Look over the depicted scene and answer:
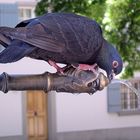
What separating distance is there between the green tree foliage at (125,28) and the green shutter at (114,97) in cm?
462

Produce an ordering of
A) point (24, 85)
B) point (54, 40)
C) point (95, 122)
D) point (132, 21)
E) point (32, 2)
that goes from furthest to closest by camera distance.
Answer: point (95, 122), point (32, 2), point (132, 21), point (24, 85), point (54, 40)

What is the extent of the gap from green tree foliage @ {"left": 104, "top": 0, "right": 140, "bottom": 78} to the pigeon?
18.1 feet

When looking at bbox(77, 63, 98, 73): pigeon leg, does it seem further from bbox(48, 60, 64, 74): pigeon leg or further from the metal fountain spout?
bbox(48, 60, 64, 74): pigeon leg

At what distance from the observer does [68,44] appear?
10.8 feet

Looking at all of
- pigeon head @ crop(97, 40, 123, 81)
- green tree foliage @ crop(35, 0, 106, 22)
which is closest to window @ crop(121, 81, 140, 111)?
green tree foliage @ crop(35, 0, 106, 22)

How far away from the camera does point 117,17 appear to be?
29.8 feet

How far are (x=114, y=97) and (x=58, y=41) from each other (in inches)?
426

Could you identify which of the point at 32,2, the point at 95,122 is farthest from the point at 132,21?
the point at 95,122

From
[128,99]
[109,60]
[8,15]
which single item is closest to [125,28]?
[8,15]

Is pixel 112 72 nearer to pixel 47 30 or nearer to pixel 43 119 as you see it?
pixel 47 30

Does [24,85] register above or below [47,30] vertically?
below

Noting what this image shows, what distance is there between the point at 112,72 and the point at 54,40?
1.68 ft

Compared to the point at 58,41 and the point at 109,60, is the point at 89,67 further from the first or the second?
the point at 58,41

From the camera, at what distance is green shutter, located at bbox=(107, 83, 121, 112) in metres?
14.0
